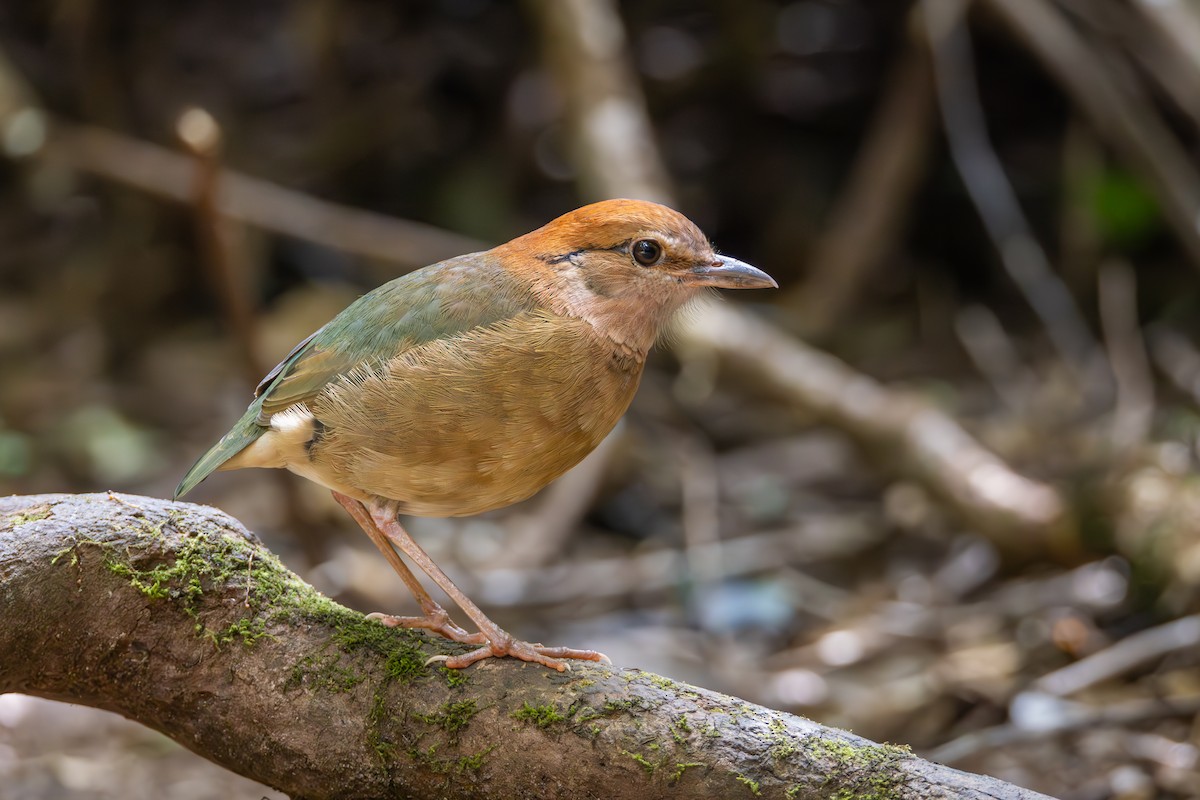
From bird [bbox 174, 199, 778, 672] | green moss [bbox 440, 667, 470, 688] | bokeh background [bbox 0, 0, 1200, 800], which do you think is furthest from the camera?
bokeh background [bbox 0, 0, 1200, 800]

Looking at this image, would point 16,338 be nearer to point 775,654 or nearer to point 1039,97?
point 775,654

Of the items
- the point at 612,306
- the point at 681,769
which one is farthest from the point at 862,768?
the point at 612,306

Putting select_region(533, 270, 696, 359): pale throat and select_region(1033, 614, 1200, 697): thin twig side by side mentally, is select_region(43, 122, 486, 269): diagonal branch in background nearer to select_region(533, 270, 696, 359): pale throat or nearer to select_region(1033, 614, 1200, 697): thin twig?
select_region(533, 270, 696, 359): pale throat

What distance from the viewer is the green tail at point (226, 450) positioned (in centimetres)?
305

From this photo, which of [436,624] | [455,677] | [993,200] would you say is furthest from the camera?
[993,200]

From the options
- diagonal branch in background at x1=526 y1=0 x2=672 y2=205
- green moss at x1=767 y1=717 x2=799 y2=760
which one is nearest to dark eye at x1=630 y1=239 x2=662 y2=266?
green moss at x1=767 y1=717 x2=799 y2=760

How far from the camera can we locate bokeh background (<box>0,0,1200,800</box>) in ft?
15.5

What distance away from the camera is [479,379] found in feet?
9.23

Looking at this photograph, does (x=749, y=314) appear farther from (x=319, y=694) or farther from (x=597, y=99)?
(x=319, y=694)

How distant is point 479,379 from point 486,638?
0.60 meters

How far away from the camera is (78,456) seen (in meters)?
6.41

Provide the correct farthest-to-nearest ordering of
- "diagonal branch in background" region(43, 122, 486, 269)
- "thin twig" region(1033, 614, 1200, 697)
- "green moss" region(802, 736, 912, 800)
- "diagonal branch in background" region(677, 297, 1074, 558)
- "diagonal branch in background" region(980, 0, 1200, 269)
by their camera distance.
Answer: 1. "diagonal branch in background" region(43, 122, 486, 269)
2. "diagonal branch in background" region(980, 0, 1200, 269)
3. "diagonal branch in background" region(677, 297, 1074, 558)
4. "thin twig" region(1033, 614, 1200, 697)
5. "green moss" region(802, 736, 912, 800)

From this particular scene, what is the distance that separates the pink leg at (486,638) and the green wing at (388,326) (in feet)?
1.23

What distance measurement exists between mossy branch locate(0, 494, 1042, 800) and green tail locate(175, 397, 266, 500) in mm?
335
